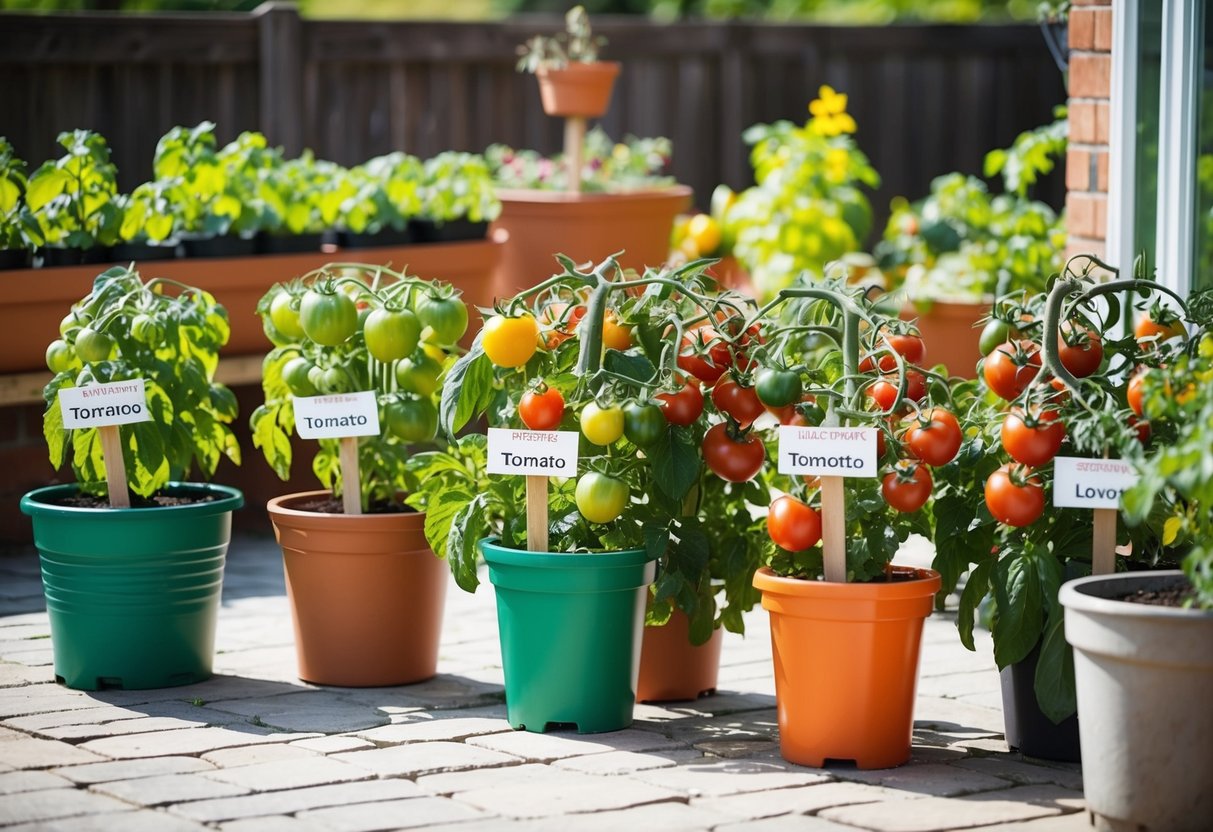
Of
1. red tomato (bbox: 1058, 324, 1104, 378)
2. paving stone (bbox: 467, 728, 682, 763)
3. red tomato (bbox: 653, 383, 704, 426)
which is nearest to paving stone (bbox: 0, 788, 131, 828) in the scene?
paving stone (bbox: 467, 728, 682, 763)

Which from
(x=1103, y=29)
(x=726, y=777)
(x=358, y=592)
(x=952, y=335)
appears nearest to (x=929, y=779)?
(x=726, y=777)

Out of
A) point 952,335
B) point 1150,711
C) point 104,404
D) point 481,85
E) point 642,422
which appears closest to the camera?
point 1150,711

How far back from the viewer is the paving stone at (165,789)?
2.96 m

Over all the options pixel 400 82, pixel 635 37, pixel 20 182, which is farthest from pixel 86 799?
pixel 635 37

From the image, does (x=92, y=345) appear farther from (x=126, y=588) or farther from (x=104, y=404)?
(x=126, y=588)

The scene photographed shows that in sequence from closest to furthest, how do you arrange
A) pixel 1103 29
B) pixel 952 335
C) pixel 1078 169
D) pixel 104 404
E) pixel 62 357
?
pixel 104 404
pixel 62 357
pixel 1103 29
pixel 1078 169
pixel 952 335

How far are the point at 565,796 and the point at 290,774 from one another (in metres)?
0.51

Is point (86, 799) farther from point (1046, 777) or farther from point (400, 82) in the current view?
point (400, 82)

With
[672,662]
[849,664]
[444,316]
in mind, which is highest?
[444,316]

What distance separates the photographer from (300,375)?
3.79 metres

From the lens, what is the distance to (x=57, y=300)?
4895mm

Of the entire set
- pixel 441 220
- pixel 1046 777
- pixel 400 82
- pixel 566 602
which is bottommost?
pixel 1046 777

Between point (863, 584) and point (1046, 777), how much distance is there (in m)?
0.50

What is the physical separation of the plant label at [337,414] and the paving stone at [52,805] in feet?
3.24
